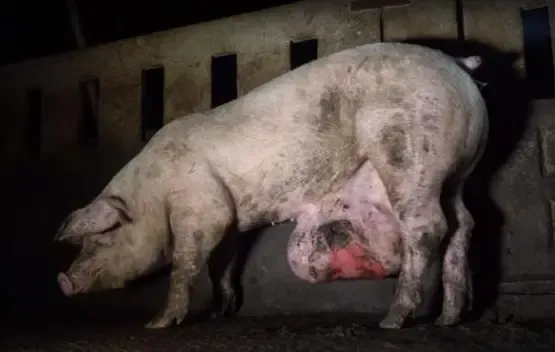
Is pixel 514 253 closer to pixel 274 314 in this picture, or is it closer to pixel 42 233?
pixel 274 314

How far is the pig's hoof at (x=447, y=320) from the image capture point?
2506mm

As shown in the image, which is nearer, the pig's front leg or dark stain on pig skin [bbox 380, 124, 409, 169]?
dark stain on pig skin [bbox 380, 124, 409, 169]

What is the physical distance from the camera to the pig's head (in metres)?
2.97

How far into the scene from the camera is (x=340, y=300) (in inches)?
129

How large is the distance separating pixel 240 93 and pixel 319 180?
1046 millimetres

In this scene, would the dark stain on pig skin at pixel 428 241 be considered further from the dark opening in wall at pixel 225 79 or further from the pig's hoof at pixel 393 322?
the dark opening in wall at pixel 225 79

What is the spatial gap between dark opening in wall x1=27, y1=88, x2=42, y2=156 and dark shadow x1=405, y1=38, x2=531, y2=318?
114 inches

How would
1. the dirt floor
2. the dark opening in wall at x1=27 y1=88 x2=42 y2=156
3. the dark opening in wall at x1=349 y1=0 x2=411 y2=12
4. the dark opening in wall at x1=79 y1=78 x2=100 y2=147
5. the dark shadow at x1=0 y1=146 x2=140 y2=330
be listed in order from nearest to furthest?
1. the dirt floor
2. the dark opening in wall at x1=349 y1=0 x2=411 y2=12
3. the dark shadow at x1=0 y1=146 x2=140 y2=330
4. the dark opening in wall at x1=79 y1=78 x2=100 y2=147
5. the dark opening in wall at x1=27 y1=88 x2=42 y2=156

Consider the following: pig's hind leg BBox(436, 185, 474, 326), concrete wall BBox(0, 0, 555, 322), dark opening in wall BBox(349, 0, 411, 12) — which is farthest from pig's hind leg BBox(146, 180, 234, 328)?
dark opening in wall BBox(349, 0, 411, 12)

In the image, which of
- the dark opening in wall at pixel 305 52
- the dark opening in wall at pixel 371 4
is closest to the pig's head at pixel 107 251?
the dark opening in wall at pixel 371 4

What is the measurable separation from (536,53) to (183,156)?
2.67 metres

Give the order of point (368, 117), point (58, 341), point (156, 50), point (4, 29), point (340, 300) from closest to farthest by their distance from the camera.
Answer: point (58, 341)
point (368, 117)
point (340, 300)
point (156, 50)
point (4, 29)

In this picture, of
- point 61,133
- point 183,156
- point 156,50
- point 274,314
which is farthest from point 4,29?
point 274,314

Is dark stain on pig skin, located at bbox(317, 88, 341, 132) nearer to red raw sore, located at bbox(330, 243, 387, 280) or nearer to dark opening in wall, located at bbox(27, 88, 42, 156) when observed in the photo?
red raw sore, located at bbox(330, 243, 387, 280)
